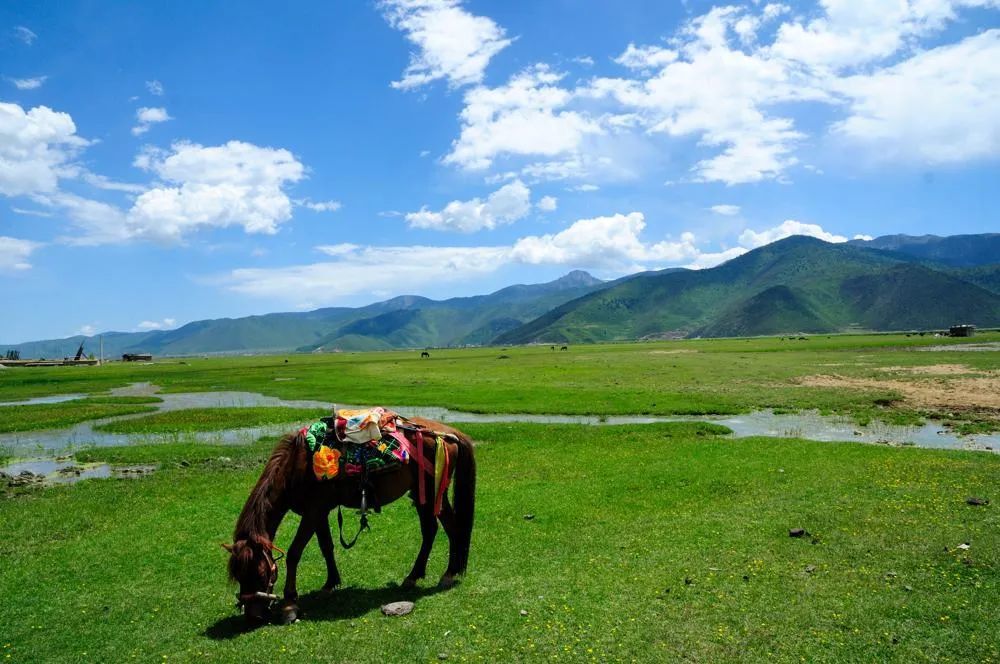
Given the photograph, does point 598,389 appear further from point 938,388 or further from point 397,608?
point 397,608

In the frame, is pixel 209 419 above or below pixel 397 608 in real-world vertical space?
below

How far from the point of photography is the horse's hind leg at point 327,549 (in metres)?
9.41

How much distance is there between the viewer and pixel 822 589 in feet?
29.5

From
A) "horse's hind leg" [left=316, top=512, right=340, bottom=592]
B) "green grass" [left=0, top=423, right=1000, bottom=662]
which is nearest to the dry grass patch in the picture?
"green grass" [left=0, top=423, right=1000, bottom=662]

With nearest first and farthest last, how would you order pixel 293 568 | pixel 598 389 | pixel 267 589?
1. pixel 267 589
2. pixel 293 568
3. pixel 598 389

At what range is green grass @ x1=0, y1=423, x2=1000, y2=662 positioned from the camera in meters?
7.76

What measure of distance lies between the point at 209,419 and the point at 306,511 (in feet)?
105

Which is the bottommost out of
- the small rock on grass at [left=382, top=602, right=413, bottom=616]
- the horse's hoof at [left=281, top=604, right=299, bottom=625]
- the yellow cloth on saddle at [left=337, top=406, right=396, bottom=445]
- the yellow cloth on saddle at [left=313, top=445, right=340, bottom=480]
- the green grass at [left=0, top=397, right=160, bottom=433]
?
the small rock on grass at [left=382, top=602, right=413, bottom=616]

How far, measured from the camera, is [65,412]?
135 feet

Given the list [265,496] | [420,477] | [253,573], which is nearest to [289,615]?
[253,573]

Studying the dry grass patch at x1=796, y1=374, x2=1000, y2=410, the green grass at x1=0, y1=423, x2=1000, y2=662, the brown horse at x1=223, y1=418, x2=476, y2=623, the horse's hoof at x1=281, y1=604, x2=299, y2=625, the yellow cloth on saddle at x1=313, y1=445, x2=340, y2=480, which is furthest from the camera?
the dry grass patch at x1=796, y1=374, x2=1000, y2=410

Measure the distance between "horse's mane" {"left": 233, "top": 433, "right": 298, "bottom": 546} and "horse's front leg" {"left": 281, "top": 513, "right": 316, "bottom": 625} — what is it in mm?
547

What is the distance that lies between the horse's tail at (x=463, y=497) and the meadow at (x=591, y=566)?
0.60 meters

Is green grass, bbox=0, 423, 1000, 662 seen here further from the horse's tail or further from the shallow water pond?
the shallow water pond
